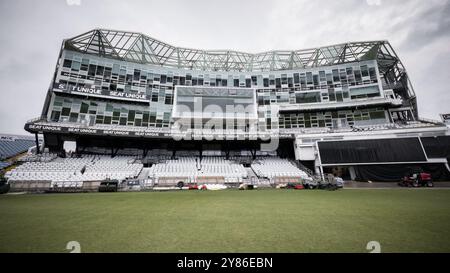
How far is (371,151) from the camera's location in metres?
25.5

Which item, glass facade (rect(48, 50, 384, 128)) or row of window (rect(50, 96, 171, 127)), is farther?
glass facade (rect(48, 50, 384, 128))

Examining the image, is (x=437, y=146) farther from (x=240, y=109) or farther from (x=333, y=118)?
(x=240, y=109)

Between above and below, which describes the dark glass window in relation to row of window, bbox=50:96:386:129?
above

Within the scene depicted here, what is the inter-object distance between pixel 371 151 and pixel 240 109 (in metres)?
21.0

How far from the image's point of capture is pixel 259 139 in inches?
1161

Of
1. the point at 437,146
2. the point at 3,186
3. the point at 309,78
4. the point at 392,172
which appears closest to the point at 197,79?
the point at 309,78

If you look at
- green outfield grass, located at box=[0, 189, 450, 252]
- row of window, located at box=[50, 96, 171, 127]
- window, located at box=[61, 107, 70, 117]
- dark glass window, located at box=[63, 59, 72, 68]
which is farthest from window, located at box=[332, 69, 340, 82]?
dark glass window, located at box=[63, 59, 72, 68]

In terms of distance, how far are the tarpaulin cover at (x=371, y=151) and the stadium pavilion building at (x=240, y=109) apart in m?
0.12

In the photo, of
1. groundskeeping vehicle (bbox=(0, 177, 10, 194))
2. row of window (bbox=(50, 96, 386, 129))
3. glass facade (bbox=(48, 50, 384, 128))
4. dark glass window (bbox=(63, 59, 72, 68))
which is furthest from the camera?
dark glass window (bbox=(63, 59, 72, 68))

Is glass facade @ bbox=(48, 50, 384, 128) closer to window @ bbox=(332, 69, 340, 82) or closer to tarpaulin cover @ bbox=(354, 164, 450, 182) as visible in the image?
window @ bbox=(332, 69, 340, 82)

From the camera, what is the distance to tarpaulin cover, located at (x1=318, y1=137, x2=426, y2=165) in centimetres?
2398

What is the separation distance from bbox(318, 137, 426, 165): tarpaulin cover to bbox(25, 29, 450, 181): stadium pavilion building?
12 centimetres

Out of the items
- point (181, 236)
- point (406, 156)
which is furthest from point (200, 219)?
point (406, 156)

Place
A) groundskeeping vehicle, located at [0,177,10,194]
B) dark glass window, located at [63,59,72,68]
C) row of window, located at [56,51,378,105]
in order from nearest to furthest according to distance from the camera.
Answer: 1. groundskeeping vehicle, located at [0,177,10,194]
2. dark glass window, located at [63,59,72,68]
3. row of window, located at [56,51,378,105]
